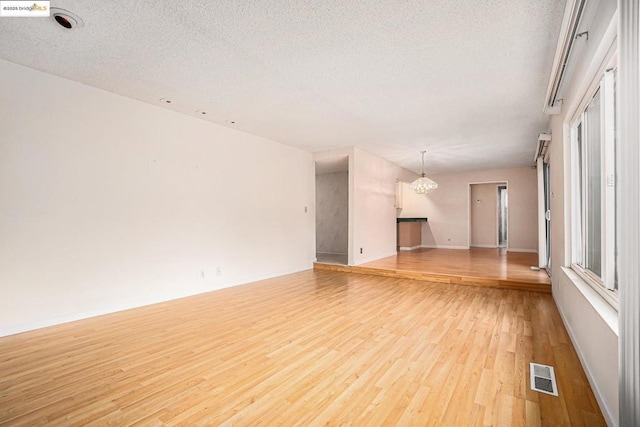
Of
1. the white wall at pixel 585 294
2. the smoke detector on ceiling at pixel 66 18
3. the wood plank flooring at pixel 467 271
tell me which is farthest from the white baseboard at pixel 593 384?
the smoke detector on ceiling at pixel 66 18

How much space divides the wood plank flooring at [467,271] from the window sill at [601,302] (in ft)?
7.44

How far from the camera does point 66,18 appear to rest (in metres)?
2.30

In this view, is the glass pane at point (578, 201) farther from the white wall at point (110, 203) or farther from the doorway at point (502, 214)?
the doorway at point (502, 214)

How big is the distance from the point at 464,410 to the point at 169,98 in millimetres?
4351

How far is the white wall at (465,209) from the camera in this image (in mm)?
9008

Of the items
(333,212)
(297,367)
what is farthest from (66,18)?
(333,212)

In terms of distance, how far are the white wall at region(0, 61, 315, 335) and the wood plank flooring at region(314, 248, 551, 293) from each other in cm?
248

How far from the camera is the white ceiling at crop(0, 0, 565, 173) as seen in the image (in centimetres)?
224

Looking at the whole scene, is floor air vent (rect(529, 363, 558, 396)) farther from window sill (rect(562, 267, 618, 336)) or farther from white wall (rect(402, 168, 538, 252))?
white wall (rect(402, 168, 538, 252))

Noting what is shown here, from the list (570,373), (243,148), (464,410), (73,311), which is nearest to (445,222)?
(243,148)

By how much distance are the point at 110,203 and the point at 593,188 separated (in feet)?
16.2

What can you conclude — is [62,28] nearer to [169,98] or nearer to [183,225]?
[169,98]

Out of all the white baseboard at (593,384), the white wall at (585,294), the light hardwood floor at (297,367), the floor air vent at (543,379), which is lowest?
the light hardwood floor at (297,367)

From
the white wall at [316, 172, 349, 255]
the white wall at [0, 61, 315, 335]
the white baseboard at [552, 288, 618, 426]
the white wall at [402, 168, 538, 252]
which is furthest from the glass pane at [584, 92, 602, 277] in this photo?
the white wall at [402, 168, 538, 252]
